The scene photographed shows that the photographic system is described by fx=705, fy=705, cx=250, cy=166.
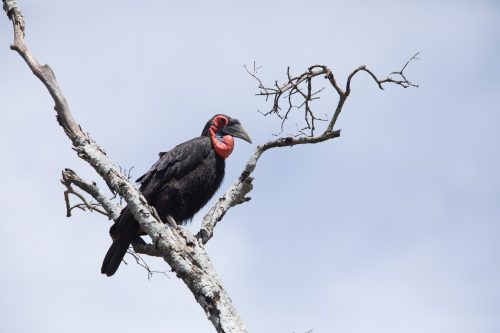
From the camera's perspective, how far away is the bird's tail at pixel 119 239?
5.70 m

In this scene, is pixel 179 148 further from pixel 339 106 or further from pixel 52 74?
pixel 339 106

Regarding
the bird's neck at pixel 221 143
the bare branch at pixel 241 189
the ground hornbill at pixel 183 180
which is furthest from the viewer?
the bird's neck at pixel 221 143

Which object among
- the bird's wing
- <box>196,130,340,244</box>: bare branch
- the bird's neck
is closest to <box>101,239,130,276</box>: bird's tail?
the bird's wing

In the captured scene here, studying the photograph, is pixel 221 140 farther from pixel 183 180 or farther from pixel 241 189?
pixel 241 189

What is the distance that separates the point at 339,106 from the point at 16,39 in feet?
8.45

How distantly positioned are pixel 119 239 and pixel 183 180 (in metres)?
0.89

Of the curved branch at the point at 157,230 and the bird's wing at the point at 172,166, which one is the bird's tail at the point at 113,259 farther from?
the curved branch at the point at 157,230

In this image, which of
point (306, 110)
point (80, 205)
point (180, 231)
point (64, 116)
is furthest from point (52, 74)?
point (306, 110)

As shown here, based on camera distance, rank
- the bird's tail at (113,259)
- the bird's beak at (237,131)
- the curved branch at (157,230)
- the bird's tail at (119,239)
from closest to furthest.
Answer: the curved branch at (157,230) < the bird's tail at (119,239) < the bird's tail at (113,259) < the bird's beak at (237,131)

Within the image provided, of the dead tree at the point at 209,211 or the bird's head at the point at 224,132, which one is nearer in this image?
the dead tree at the point at 209,211

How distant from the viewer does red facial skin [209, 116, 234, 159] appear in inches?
270

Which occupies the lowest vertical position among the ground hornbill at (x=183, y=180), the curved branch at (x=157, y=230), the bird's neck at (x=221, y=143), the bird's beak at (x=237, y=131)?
the curved branch at (x=157, y=230)

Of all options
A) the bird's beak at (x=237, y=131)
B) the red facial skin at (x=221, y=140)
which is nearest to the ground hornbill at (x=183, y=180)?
the red facial skin at (x=221, y=140)

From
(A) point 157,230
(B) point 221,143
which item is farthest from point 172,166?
(A) point 157,230
